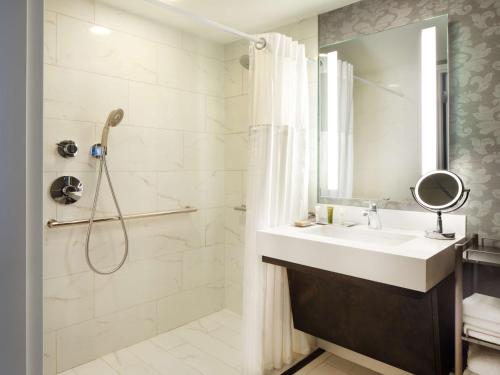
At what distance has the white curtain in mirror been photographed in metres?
2.23

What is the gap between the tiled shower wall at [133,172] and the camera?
2061 millimetres

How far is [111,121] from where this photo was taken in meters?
2.10

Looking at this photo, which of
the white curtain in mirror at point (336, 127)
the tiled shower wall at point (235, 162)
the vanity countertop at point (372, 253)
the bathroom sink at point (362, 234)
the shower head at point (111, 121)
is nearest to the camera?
the vanity countertop at point (372, 253)

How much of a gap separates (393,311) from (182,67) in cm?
217

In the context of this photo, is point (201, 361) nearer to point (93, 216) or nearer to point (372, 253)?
point (93, 216)

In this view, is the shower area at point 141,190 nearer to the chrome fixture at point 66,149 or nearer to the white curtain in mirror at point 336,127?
the chrome fixture at point 66,149

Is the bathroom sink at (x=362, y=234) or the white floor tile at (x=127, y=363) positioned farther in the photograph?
the white floor tile at (x=127, y=363)

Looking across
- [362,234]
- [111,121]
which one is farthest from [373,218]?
[111,121]

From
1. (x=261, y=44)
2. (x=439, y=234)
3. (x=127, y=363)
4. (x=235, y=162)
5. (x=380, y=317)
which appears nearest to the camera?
(x=439, y=234)

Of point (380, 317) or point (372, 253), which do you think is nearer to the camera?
point (372, 253)

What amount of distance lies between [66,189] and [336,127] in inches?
67.6

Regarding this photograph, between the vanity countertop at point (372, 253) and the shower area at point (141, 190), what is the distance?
911 millimetres

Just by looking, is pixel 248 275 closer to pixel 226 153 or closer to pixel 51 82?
pixel 226 153

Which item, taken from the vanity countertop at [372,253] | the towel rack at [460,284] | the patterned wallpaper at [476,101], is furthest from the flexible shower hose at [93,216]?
the patterned wallpaper at [476,101]
